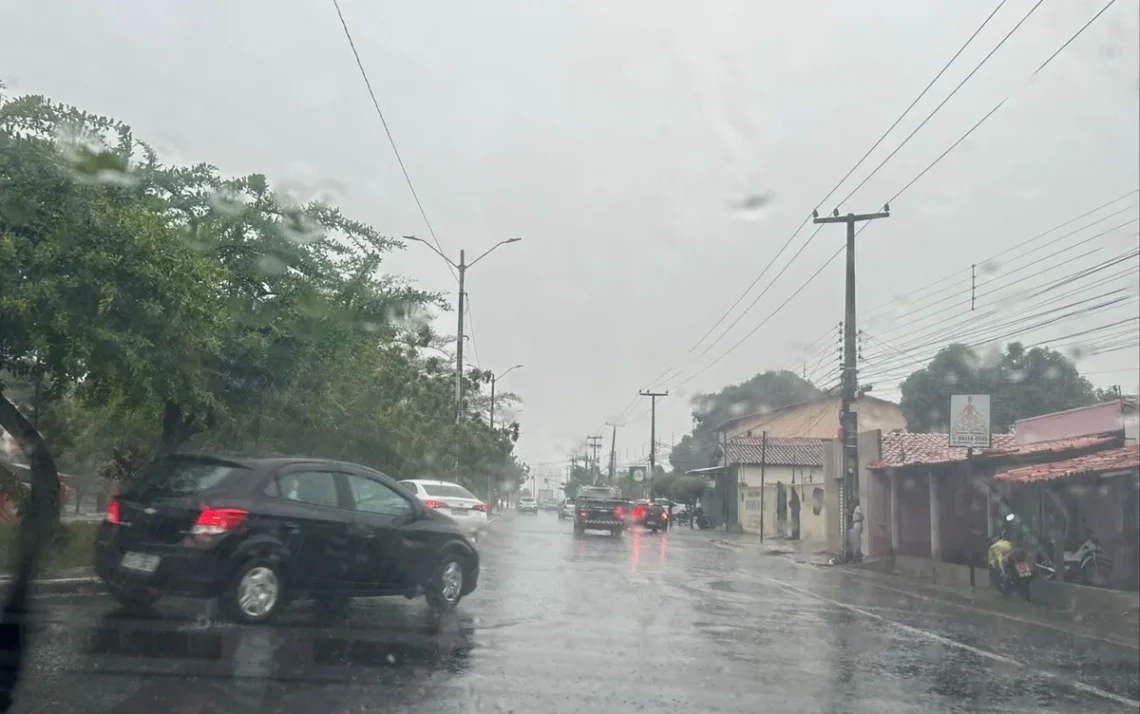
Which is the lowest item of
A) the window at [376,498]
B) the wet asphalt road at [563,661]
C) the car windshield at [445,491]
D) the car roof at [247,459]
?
the wet asphalt road at [563,661]

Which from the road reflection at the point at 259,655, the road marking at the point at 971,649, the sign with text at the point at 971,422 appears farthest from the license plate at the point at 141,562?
the sign with text at the point at 971,422

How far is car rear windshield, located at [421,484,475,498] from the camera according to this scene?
25.6 metres

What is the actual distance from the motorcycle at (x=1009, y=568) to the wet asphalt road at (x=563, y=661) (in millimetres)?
4525

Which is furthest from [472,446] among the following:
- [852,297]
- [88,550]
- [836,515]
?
[88,550]

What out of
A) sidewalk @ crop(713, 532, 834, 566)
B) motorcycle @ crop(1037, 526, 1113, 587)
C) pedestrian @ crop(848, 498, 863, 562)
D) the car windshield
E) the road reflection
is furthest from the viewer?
sidewalk @ crop(713, 532, 834, 566)

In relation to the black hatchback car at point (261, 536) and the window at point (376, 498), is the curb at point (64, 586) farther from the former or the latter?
the window at point (376, 498)

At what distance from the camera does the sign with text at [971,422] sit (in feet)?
76.8

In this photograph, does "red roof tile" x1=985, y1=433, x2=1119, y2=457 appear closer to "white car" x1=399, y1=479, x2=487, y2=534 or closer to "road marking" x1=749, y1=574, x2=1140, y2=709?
"road marking" x1=749, y1=574, x2=1140, y2=709

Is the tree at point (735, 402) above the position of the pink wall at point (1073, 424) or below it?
above

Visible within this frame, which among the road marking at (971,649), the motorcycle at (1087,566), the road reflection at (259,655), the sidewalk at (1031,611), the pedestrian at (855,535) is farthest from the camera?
the pedestrian at (855,535)

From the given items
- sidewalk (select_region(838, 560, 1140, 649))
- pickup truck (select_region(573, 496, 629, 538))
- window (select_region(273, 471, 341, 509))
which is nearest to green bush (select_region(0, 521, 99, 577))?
window (select_region(273, 471, 341, 509))

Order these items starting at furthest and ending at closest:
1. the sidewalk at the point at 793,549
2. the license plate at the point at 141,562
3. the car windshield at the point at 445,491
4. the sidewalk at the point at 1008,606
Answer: the sidewalk at the point at 793,549, the car windshield at the point at 445,491, the sidewalk at the point at 1008,606, the license plate at the point at 141,562

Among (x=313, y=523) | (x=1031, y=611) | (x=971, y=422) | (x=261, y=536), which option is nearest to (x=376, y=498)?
(x=313, y=523)

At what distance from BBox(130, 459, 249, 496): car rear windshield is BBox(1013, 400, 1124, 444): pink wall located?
19.0 m
